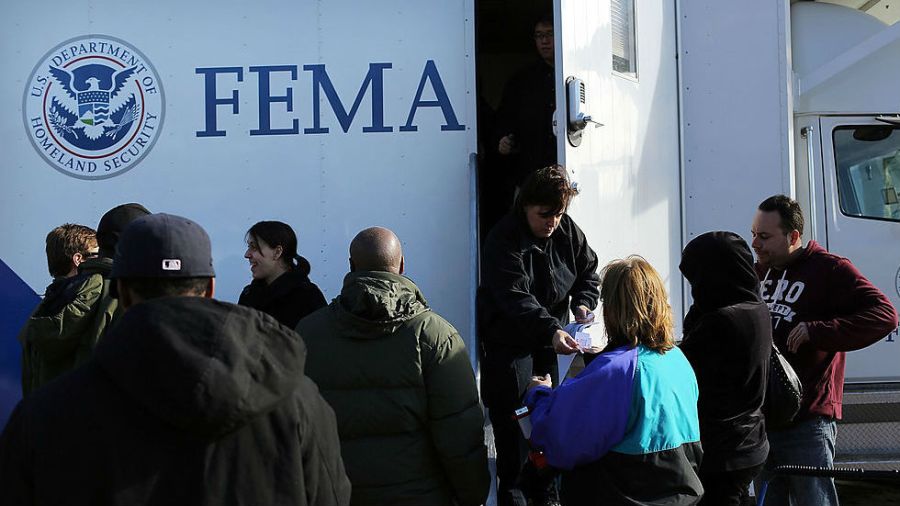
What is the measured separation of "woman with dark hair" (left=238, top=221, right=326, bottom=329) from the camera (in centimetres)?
349

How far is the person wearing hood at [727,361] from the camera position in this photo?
2750 millimetres

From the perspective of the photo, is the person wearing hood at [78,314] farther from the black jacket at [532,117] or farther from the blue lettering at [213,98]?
the black jacket at [532,117]

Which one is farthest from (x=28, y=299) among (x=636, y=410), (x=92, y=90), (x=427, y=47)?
(x=636, y=410)

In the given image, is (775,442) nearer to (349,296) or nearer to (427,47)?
(349,296)

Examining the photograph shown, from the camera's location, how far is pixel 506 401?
343 centimetres

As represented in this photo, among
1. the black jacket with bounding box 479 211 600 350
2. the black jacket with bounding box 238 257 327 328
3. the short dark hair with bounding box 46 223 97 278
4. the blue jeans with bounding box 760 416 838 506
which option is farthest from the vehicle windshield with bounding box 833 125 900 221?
the short dark hair with bounding box 46 223 97 278

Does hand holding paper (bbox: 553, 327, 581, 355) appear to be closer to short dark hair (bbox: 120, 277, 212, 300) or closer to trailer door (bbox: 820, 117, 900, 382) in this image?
short dark hair (bbox: 120, 277, 212, 300)

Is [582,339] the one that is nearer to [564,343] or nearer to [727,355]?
[564,343]

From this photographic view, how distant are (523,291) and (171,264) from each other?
1.89m

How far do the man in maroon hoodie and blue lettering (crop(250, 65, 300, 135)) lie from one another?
208 centimetres

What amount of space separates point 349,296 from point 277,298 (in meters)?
1.04

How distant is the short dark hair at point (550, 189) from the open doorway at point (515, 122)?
91 centimetres

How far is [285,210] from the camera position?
4.10 metres

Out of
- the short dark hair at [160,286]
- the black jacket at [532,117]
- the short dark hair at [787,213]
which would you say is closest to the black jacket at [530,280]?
the short dark hair at [787,213]
